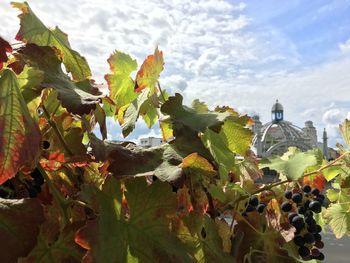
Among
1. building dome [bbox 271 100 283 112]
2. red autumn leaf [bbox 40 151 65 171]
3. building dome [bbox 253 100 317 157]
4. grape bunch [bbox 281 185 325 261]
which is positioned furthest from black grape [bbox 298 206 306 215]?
building dome [bbox 253 100 317 157]

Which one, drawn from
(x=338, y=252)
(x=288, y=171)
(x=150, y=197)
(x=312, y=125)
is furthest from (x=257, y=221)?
(x=312, y=125)

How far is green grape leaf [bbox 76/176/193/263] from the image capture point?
30cm

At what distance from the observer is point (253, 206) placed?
50 centimetres

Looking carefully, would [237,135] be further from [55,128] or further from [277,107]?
[277,107]

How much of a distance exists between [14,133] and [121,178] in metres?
0.09

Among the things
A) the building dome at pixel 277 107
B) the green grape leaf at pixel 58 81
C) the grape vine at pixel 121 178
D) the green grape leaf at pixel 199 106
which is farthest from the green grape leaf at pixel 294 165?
the building dome at pixel 277 107

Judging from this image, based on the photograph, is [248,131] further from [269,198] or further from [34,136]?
[34,136]

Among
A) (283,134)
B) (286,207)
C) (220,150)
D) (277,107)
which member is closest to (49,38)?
(220,150)

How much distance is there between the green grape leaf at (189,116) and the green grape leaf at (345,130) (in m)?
0.24

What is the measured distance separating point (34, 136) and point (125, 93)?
0.92 ft

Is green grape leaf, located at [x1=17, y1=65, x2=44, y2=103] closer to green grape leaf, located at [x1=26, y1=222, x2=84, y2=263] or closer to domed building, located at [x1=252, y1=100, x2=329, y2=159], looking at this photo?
green grape leaf, located at [x1=26, y1=222, x2=84, y2=263]

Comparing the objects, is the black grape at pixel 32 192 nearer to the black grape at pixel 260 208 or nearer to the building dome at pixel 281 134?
the black grape at pixel 260 208

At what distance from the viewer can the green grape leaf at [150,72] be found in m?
0.48

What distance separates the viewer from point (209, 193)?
0.44m
